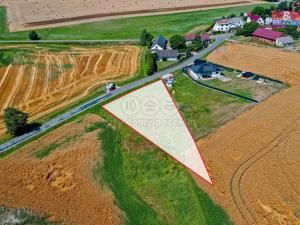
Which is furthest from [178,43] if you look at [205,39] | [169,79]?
[169,79]

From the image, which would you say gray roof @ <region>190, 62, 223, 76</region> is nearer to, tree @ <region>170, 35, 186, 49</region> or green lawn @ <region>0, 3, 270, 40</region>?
tree @ <region>170, 35, 186, 49</region>

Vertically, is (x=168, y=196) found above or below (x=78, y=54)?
below

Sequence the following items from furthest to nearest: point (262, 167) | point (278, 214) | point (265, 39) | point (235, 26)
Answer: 1. point (235, 26)
2. point (265, 39)
3. point (262, 167)
4. point (278, 214)

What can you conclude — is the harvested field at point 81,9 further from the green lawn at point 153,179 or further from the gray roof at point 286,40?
the green lawn at point 153,179

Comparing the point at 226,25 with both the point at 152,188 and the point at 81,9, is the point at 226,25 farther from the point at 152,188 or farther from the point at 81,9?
the point at 152,188

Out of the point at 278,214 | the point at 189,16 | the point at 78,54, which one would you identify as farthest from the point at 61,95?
the point at 189,16

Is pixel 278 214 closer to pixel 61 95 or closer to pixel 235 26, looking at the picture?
pixel 61 95
